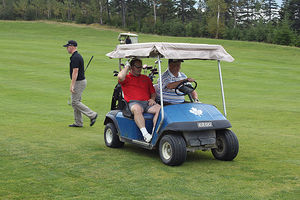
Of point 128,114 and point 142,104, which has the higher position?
point 142,104

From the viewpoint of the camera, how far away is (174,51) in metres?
6.70

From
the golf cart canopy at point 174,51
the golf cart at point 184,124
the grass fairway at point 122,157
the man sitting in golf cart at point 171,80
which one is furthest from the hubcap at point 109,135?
the golf cart canopy at point 174,51

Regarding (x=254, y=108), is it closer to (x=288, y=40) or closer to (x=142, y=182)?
(x=142, y=182)

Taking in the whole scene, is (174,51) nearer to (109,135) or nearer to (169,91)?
(169,91)

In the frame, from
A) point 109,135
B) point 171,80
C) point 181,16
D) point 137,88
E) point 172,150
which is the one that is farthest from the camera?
point 181,16

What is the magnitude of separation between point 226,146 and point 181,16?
90636 millimetres

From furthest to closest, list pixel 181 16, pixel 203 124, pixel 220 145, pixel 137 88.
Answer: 1. pixel 181 16
2. pixel 137 88
3. pixel 220 145
4. pixel 203 124

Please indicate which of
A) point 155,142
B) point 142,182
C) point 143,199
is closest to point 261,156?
point 155,142

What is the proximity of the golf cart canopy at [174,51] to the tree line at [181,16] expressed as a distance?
46.0 m

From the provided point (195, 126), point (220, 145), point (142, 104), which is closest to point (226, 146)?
point (220, 145)

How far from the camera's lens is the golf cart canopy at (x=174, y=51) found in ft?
21.7

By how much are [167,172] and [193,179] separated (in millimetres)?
492

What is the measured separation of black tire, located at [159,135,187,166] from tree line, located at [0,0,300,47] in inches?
1842

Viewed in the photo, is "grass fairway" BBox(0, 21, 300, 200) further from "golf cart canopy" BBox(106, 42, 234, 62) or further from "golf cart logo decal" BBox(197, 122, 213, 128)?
"golf cart canopy" BBox(106, 42, 234, 62)
